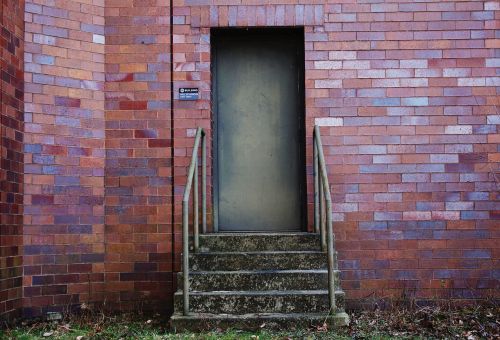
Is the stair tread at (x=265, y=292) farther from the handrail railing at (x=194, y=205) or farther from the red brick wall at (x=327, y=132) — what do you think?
the red brick wall at (x=327, y=132)

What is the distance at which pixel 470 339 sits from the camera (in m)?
5.10

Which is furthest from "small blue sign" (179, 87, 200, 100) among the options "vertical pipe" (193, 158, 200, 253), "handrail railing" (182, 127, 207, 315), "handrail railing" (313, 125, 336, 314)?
"handrail railing" (313, 125, 336, 314)

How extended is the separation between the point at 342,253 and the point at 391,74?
1995 millimetres

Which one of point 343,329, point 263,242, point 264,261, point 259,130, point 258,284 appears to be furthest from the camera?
point 259,130

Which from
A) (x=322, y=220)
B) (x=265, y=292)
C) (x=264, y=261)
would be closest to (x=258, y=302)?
(x=265, y=292)

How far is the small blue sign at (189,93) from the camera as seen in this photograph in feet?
21.6

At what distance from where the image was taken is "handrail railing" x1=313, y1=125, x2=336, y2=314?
208 inches

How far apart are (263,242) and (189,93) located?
1815mm

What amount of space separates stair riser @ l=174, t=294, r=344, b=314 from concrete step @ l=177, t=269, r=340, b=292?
199mm

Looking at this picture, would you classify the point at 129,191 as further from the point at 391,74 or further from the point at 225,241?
the point at 391,74

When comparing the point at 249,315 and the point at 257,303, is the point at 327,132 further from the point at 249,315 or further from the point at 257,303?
the point at 249,315

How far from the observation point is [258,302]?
17.8 feet

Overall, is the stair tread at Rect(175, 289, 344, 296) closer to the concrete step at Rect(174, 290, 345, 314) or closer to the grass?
the concrete step at Rect(174, 290, 345, 314)

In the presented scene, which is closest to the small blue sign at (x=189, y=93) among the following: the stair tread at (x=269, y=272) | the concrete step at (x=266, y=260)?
the concrete step at (x=266, y=260)
